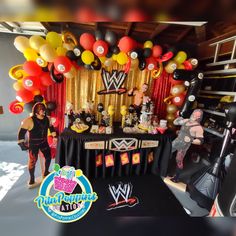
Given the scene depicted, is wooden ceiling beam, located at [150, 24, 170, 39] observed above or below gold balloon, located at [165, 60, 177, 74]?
above

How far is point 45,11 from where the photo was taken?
0.21 meters

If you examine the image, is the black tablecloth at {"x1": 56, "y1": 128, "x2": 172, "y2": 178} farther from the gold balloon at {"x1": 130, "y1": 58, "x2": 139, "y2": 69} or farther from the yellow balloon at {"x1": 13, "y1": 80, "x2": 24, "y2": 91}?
the gold balloon at {"x1": 130, "y1": 58, "x2": 139, "y2": 69}

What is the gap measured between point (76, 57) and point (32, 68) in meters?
0.49

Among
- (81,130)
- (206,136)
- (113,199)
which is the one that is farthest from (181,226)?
(206,136)

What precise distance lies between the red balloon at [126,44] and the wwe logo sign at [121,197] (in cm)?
159

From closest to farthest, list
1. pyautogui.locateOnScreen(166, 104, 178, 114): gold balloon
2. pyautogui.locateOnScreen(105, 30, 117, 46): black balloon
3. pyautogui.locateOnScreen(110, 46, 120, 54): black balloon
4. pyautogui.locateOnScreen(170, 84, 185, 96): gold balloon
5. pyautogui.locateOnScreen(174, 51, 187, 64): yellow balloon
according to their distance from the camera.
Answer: pyautogui.locateOnScreen(105, 30, 117, 46): black balloon < pyautogui.locateOnScreen(110, 46, 120, 54): black balloon < pyautogui.locateOnScreen(174, 51, 187, 64): yellow balloon < pyautogui.locateOnScreen(170, 84, 185, 96): gold balloon < pyautogui.locateOnScreen(166, 104, 178, 114): gold balloon

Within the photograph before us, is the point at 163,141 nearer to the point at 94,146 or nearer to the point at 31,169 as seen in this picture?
the point at 94,146

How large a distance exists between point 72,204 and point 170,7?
434 mm

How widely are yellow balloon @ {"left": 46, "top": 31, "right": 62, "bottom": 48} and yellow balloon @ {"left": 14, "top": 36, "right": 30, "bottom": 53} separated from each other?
21cm

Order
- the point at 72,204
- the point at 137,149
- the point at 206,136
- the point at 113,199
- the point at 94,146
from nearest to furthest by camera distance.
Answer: the point at 72,204 → the point at 113,199 → the point at 94,146 → the point at 137,149 → the point at 206,136

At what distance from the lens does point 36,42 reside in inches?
59.2

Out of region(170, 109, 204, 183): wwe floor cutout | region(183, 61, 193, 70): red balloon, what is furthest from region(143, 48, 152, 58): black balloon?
region(170, 109, 204, 183): wwe floor cutout

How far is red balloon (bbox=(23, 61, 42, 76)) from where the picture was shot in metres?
1.49

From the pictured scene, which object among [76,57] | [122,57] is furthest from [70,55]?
[122,57]
